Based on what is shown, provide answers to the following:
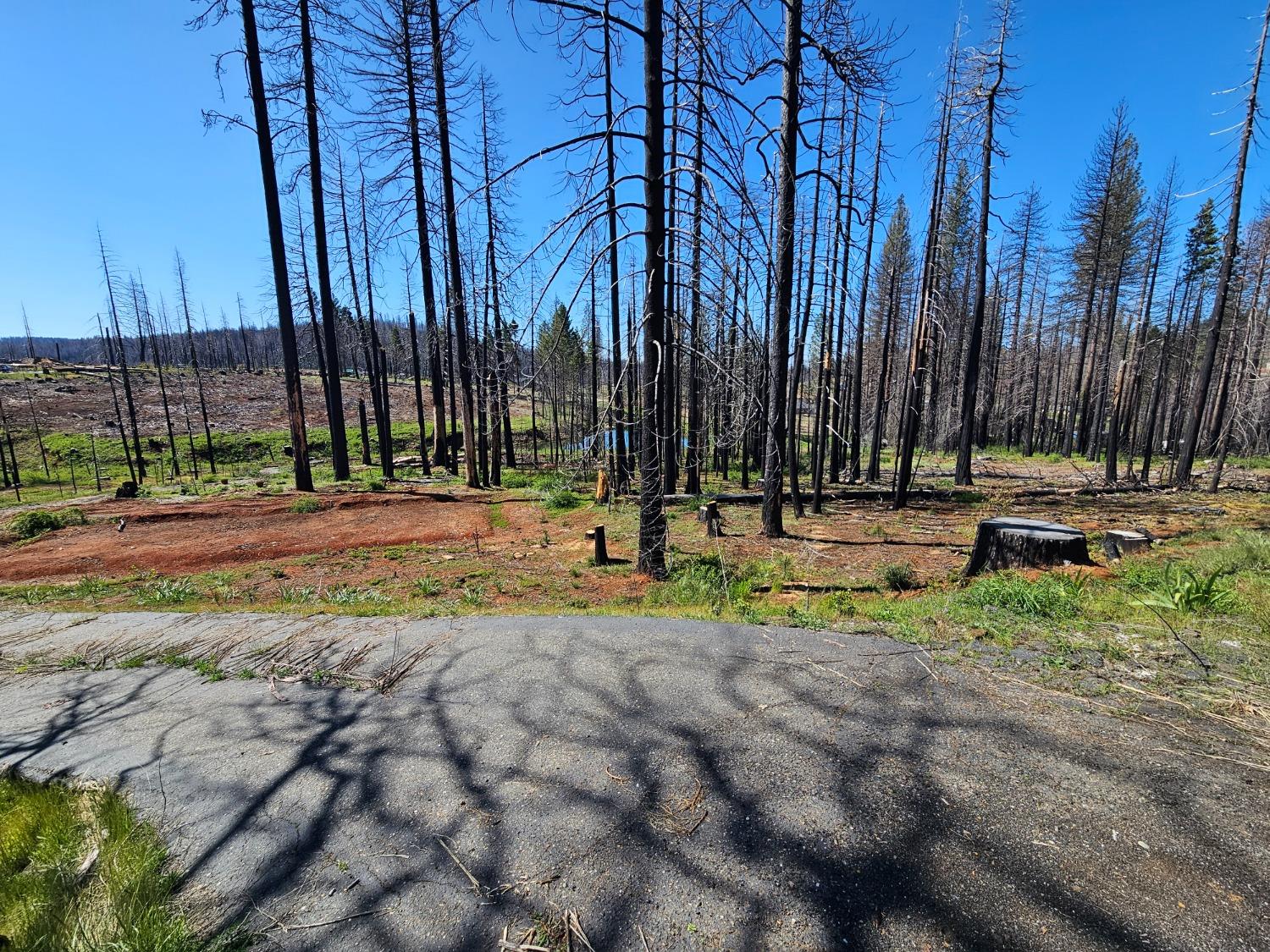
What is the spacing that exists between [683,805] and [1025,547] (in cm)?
649

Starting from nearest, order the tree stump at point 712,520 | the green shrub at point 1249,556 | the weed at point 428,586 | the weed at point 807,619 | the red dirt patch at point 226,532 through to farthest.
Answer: the weed at point 807,619 < the green shrub at point 1249,556 < the weed at point 428,586 < the red dirt patch at point 226,532 < the tree stump at point 712,520

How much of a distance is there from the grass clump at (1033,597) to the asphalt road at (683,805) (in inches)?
71.5

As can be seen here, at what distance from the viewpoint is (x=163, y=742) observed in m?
2.76

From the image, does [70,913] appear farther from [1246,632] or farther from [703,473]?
[703,473]

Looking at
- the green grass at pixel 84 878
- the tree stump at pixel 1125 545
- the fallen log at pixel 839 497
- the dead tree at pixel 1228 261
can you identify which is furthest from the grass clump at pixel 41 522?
the dead tree at pixel 1228 261

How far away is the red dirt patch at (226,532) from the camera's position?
30.2ft

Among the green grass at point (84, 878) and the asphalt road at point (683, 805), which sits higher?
the asphalt road at point (683, 805)

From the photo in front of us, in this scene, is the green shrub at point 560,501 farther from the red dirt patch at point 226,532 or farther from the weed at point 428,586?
the weed at point 428,586

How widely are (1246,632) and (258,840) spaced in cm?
600

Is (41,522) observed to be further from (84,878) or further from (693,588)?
(693,588)

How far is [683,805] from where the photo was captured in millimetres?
2061

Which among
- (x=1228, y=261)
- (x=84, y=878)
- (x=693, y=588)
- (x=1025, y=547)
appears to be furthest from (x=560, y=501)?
(x=1228, y=261)

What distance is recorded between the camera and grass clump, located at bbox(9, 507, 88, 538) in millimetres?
11336

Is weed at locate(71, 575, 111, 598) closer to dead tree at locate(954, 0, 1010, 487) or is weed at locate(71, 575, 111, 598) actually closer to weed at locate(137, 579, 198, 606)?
weed at locate(137, 579, 198, 606)
